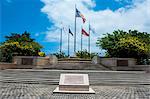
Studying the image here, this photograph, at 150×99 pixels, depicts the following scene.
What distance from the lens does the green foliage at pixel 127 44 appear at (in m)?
28.2

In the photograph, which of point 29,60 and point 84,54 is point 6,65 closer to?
point 29,60

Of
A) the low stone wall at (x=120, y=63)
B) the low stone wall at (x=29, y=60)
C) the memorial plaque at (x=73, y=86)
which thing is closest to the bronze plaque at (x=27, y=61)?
the low stone wall at (x=29, y=60)

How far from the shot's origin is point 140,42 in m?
29.1

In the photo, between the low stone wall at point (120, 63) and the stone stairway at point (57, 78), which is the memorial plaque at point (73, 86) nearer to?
the stone stairway at point (57, 78)

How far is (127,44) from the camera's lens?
92.7 ft

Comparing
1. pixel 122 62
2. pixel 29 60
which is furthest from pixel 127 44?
pixel 29 60

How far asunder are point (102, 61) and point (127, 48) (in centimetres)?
271

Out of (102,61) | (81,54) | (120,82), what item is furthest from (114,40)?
(120,82)

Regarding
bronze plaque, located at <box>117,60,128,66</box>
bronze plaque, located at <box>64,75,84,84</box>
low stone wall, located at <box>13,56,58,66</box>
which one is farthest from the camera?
low stone wall, located at <box>13,56,58,66</box>

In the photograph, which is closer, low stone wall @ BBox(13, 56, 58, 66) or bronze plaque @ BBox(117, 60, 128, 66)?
bronze plaque @ BBox(117, 60, 128, 66)

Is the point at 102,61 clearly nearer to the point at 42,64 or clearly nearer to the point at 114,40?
the point at 114,40

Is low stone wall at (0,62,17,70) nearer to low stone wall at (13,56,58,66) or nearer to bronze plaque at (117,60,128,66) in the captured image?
low stone wall at (13,56,58,66)

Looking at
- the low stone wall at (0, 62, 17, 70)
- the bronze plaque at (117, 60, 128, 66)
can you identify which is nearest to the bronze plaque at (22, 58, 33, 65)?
the low stone wall at (0, 62, 17, 70)

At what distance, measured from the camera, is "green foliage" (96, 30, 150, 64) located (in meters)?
28.2
